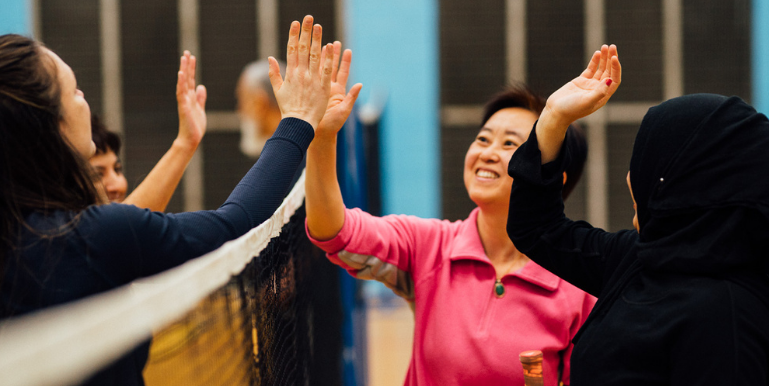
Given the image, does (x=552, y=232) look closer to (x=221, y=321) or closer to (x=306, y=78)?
(x=306, y=78)

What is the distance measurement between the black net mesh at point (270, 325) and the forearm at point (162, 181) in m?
0.40

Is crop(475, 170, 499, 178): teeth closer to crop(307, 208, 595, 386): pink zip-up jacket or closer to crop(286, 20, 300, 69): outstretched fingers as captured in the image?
crop(307, 208, 595, 386): pink zip-up jacket

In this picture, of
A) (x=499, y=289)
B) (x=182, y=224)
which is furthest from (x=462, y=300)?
(x=182, y=224)

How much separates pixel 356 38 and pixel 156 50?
208 cm

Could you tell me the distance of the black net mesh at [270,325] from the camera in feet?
4.29

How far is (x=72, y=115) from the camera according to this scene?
4.11ft

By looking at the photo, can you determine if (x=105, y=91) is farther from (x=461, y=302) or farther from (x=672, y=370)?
(x=672, y=370)

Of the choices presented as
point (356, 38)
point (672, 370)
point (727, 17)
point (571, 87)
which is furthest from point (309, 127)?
point (727, 17)

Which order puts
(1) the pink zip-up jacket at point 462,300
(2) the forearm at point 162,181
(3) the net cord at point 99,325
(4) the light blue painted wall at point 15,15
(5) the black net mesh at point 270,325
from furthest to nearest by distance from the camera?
1. (4) the light blue painted wall at point 15,15
2. (2) the forearm at point 162,181
3. (1) the pink zip-up jacket at point 462,300
4. (5) the black net mesh at point 270,325
5. (3) the net cord at point 99,325

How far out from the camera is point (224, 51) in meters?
7.23

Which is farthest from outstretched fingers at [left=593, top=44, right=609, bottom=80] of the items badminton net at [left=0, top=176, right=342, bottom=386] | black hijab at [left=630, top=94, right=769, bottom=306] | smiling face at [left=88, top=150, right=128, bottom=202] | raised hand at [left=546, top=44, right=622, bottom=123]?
smiling face at [left=88, top=150, right=128, bottom=202]

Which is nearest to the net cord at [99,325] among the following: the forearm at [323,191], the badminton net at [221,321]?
the badminton net at [221,321]

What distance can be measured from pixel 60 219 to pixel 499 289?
115cm

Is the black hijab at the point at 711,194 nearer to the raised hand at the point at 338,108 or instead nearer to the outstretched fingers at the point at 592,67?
the outstretched fingers at the point at 592,67
